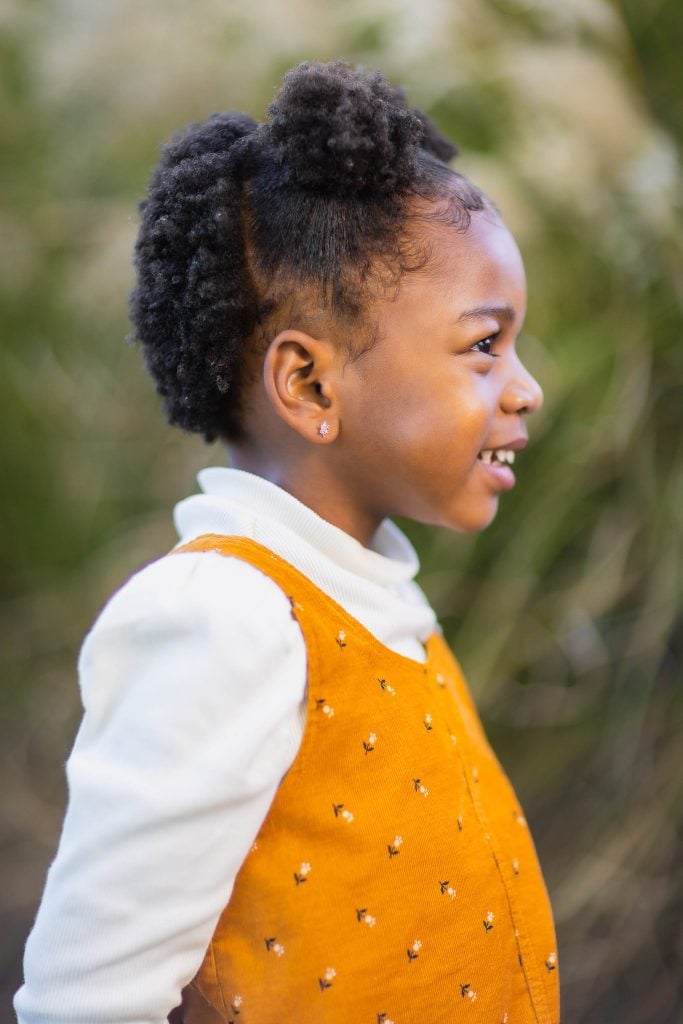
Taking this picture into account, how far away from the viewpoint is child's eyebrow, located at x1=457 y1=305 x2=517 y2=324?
24.3 inches

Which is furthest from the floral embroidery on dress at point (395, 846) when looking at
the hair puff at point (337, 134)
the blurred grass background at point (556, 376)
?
the blurred grass background at point (556, 376)

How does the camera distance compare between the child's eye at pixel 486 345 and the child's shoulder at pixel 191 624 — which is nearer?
the child's shoulder at pixel 191 624

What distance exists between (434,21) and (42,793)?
99 cm

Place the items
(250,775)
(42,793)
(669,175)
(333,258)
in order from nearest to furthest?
(250,775) → (333,258) → (669,175) → (42,793)

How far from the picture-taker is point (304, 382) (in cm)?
62

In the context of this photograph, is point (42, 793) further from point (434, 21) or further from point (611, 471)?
point (434, 21)

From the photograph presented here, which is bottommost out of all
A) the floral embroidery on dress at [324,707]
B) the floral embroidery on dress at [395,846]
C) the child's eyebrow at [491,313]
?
the floral embroidery on dress at [395,846]

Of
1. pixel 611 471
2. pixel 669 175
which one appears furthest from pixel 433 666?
pixel 669 175

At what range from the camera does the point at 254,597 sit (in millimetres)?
532

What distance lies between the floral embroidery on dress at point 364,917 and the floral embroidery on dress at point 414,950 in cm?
3

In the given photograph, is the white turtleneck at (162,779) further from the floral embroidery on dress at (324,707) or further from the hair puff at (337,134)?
the hair puff at (337,134)

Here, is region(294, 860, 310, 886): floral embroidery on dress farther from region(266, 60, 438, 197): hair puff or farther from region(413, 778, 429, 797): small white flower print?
region(266, 60, 438, 197): hair puff

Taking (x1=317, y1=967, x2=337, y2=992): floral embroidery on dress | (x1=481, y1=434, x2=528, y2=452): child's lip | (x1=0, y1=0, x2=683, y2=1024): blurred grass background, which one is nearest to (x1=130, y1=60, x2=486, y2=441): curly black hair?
(x1=481, y1=434, x2=528, y2=452): child's lip

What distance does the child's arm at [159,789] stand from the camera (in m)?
0.48
